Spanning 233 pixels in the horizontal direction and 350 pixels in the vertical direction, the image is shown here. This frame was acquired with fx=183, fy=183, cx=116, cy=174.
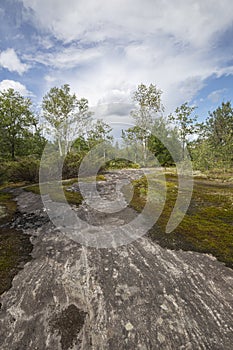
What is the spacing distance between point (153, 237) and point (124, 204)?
103 inches

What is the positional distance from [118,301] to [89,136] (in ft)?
88.1

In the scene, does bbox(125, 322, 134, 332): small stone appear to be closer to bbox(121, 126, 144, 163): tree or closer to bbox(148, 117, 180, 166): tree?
bbox(121, 126, 144, 163): tree

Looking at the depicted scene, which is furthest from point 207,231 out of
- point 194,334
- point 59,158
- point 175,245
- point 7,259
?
point 59,158

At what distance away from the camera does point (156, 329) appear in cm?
194

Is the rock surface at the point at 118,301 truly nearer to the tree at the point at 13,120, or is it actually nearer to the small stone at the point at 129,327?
the small stone at the point at 129,327

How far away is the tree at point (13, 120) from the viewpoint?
1566 cm

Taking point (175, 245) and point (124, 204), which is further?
point (124, 204)

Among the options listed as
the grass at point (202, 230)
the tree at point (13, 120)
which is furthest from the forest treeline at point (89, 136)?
the grass at point (202, 230)

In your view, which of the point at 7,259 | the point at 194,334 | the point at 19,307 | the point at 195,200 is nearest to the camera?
the point at 194,334

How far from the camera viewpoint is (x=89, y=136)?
27.8 metres

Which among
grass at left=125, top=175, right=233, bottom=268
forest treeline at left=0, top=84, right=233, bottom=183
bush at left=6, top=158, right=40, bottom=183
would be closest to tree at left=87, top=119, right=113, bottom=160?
forest treeline at left=0, top=84, right=233, bottom=183

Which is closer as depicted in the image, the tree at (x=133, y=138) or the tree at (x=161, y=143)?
the tree at (x=133, y=138)

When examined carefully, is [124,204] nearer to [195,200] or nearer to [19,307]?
[195,200]

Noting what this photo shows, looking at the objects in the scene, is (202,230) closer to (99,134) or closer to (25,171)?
(25,171)
